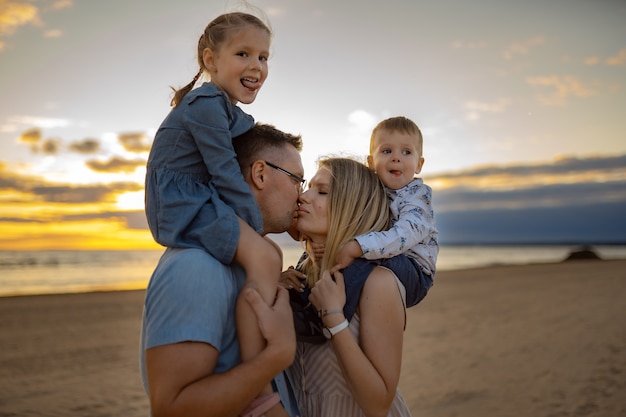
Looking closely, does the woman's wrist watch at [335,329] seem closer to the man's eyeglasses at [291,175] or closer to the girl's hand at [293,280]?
the girl's hand at [293,280]

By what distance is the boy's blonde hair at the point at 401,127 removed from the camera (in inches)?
169

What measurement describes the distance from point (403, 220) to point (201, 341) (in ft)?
5.15

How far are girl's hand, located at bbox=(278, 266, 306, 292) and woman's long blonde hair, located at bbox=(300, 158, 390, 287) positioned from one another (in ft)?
0.18

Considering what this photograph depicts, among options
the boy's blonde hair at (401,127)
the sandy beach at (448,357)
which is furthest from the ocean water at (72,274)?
the boy's blonde hair at (401,127)

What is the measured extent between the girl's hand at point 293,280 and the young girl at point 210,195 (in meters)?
0.49

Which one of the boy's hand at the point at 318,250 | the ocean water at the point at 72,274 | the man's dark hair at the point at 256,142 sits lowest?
the ocean water at the point at 72,274

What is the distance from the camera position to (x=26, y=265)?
127 ft

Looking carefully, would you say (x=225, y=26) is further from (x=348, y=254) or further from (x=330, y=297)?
(x=330, y=297)

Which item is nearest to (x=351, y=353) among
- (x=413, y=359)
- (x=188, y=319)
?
(x=188, y=319)

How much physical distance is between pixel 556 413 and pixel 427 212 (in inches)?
252

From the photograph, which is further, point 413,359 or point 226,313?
point 413,359

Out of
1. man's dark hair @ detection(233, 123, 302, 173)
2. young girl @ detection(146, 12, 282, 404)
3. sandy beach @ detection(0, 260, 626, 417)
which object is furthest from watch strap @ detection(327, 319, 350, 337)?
sandy beach @ detection(0, 260, 626, 417)

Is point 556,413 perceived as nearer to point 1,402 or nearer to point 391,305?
point 391,305

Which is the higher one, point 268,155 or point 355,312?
point 268,155
